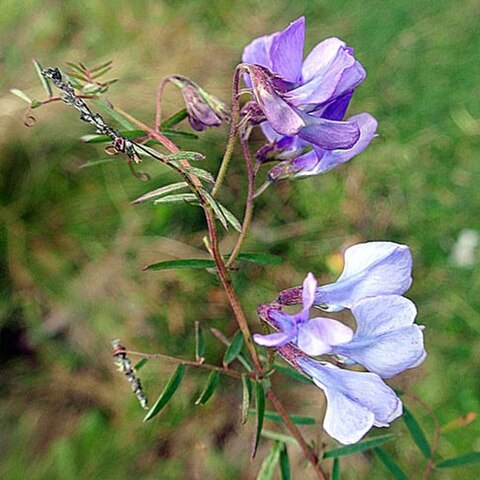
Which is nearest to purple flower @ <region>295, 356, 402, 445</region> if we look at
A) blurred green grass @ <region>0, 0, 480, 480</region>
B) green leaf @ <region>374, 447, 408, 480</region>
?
green leaf @ <region>374, 447, 408, 480</region>

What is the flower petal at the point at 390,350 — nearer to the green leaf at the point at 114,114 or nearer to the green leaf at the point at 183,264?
the green leaf at the point at 183,264

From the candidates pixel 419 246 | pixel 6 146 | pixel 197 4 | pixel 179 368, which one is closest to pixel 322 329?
pixel 179 368

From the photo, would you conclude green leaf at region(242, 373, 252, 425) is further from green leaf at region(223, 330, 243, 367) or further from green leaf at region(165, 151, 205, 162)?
green leaf at region(165, 151, 205, 162)

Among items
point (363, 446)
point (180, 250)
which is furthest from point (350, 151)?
point (180, 250)

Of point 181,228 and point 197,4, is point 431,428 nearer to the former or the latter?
point 181,228

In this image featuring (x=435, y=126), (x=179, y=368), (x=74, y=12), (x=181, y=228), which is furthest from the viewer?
(x=74, y=12)

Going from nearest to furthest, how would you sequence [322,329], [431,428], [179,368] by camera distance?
[322,329], [179,368], [431,428]
